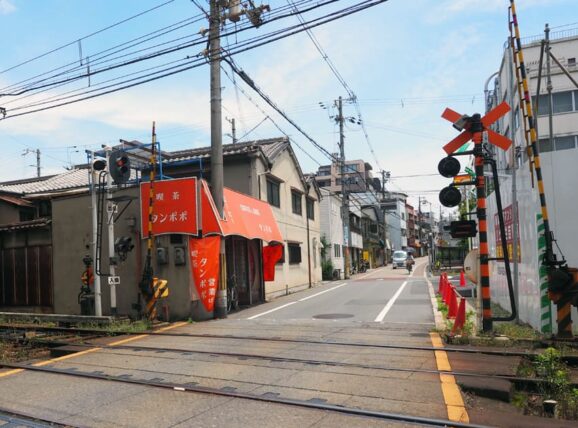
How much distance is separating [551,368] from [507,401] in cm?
121

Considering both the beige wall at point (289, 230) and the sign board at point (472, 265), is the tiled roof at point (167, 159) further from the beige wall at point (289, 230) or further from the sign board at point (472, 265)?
the sign board at point (472, 265)

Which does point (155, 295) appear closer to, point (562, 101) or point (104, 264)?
point (104, 264)

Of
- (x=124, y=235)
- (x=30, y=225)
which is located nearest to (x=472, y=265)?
(x=124, y=235)

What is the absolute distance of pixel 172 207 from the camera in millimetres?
14070

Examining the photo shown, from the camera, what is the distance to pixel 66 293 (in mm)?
15828

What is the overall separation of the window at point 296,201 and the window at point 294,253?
6.42ft

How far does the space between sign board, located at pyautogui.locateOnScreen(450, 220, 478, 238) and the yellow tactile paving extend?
278cm

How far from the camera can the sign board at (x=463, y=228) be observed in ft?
31.5

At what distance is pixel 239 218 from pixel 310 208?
15218 millimetres

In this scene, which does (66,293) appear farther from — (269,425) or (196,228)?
(269,425)

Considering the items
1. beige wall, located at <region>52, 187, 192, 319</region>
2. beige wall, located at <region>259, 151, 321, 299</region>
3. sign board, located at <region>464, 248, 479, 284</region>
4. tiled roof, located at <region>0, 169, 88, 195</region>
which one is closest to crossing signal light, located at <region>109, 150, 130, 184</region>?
beige wall, located at <region>52, 187, 192, 319</region>

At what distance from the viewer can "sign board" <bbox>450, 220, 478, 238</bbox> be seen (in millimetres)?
9602

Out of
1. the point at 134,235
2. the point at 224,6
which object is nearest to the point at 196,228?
the point at 134,235

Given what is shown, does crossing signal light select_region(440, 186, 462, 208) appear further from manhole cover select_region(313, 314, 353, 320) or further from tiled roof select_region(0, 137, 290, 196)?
tiled roof select_region(0, 137, 290, 196)
